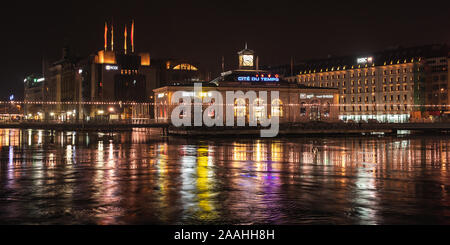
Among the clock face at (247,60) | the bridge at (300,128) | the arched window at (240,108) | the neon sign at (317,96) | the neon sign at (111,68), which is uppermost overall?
the neon sign at (111,68)

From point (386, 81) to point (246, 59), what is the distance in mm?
45649

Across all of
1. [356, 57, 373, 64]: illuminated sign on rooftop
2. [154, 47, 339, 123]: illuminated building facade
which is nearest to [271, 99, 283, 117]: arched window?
[154, 47, 339, 123]: illuminated building facade

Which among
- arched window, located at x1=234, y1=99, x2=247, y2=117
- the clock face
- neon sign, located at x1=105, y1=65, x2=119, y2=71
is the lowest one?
arched window, located at x1=234, y1=99, x2=247, y2=117

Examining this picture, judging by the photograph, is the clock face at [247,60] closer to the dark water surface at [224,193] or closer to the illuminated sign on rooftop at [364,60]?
the illuminated sign on rooftop at [364,60]

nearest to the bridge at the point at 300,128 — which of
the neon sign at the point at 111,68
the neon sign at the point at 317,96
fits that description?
the neon sign at the point at 317,96

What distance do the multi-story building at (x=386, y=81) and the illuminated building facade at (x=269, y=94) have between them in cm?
784

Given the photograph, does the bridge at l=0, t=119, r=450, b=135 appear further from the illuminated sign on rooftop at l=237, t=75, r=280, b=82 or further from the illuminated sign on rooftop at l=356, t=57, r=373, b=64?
the illuminated sign on rooftop at l=356, t=57, r=373, b=64

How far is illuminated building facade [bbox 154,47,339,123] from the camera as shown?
131 metres

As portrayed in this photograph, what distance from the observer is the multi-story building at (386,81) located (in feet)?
492

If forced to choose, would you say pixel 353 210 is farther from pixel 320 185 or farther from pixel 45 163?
pixel 45 163

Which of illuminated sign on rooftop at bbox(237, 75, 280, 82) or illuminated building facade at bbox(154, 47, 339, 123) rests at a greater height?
illuminated sign on rooftop at bbox(237, 75, 280, 82)

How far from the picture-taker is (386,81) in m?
156
